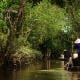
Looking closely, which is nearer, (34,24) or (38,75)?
(38,75)

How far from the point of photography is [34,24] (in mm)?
46781

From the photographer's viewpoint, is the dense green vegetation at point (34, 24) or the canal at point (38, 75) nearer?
the canal at point (38, 75)

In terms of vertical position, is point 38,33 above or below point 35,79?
above

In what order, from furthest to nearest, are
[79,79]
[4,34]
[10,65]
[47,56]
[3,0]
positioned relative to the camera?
[47,56]
[10,65]
[4,34]
[3,0]
[79,79]

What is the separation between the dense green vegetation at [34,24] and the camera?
3244 cm

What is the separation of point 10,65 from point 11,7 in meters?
9.80

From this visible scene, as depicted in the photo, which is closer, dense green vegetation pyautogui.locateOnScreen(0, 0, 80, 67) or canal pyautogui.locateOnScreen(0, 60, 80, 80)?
canal pyautogui.locateOnScreen(0, 60, 80, 80)

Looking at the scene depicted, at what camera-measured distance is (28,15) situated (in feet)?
143

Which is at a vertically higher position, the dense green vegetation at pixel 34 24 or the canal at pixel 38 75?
the dense green vegetation at pixel 34 24

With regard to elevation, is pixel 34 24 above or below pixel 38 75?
above

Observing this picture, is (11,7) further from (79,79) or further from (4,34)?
(79,79)

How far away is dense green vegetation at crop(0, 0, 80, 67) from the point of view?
32.4 m

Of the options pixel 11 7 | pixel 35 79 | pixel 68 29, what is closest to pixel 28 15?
pixel 11 7

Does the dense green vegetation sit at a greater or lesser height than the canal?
greater
